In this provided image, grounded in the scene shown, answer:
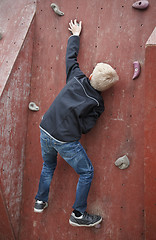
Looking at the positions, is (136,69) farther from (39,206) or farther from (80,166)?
(39,206)

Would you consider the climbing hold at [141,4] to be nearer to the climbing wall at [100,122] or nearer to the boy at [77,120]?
the climbing wall at [100,122]

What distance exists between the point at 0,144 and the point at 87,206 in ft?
2.93

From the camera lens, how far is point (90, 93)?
6.75 feet

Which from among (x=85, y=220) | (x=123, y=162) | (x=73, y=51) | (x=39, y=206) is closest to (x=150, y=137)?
(x=123, y=162)

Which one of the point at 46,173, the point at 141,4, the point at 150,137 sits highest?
the point at 141,4

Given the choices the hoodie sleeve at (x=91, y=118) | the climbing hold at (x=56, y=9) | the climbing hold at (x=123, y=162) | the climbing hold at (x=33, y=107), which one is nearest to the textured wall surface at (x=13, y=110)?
the climbing hold at (x=33, y=107)

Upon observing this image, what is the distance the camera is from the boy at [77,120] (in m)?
2.00

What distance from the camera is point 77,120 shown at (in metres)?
2.01

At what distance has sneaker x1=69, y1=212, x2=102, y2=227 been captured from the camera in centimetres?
210

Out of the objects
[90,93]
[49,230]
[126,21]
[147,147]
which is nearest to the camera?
[147,147]

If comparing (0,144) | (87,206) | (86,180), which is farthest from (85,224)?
(0,144)

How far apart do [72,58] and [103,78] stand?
38 cm

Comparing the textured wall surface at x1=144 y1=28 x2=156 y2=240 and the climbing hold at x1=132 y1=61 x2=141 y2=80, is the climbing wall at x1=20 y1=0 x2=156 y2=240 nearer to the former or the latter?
the climbing hold at x1=132 y1=61 x2=141 y2=80

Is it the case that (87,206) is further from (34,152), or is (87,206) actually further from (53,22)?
(53,22)
